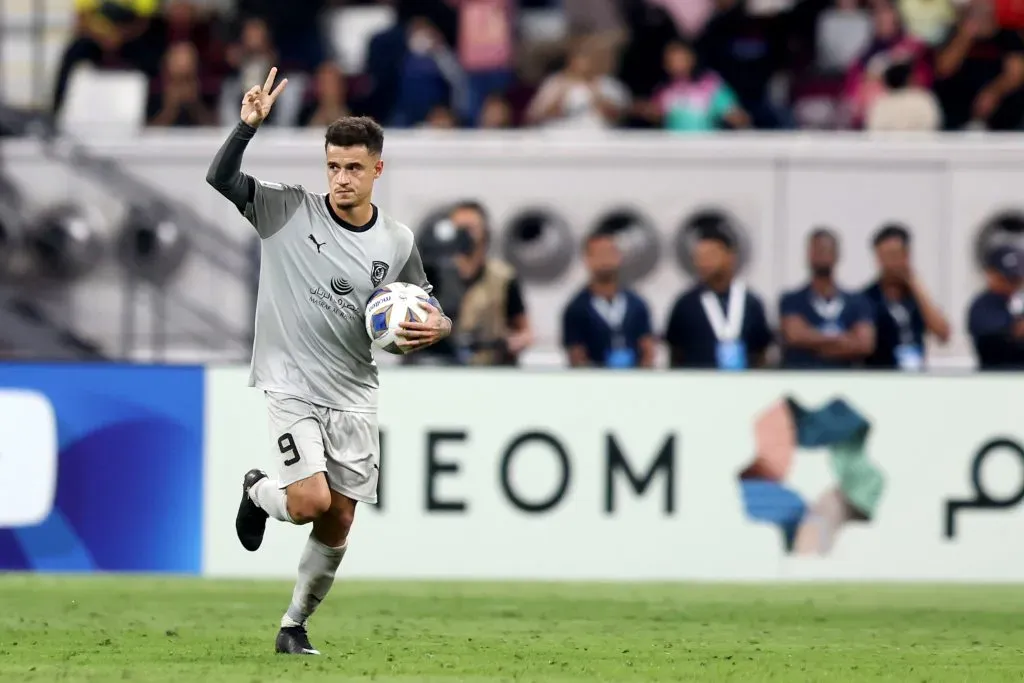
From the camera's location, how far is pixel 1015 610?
1204 cm

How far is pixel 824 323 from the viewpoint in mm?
14523

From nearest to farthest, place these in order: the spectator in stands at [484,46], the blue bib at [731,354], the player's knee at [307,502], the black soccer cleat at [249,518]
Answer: the player's knee at [307,502] → the black soccer cleat at [249,518] → the blue bib at [731,354] → the spectator in stands at [484,46]

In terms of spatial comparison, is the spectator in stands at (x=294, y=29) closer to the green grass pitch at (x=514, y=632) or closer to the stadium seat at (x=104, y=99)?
the stadium seat at (x=104, y=99)

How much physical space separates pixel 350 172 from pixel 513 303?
5.51 m

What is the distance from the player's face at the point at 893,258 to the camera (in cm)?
1484

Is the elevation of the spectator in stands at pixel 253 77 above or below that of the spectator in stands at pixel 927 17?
below

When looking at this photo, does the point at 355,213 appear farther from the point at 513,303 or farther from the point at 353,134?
the point at 513,303

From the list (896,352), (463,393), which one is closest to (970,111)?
(896,352)

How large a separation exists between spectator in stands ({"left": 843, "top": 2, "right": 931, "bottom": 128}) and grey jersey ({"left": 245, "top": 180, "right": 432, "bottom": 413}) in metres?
9.22

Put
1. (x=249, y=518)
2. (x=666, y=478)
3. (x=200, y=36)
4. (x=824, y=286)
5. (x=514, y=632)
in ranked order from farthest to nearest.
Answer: (x=200, y=36) → (x=824, y=286) → (x=666, y=478) → (x=514, y=632) → (x=249, y=518)

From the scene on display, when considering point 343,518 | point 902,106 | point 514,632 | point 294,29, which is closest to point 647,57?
point 902,106

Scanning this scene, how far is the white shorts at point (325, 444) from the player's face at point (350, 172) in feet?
2.81

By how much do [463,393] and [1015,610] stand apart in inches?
147

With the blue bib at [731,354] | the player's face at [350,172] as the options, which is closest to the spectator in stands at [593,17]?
the blue bib at [731,354]
